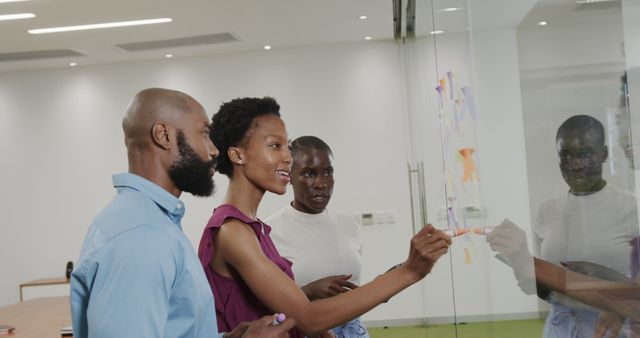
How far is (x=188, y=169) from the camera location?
1.24 metres

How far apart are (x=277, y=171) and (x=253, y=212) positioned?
12cm

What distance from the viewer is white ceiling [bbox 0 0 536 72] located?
14.5ft

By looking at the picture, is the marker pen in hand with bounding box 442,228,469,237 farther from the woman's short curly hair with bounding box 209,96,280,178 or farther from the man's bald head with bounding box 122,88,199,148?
the man's bald head with bounding box 122,88,199,148

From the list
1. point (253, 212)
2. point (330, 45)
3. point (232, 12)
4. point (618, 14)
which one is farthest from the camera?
point (330, 45)

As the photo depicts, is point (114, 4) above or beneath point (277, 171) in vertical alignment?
above

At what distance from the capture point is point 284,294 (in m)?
1.45

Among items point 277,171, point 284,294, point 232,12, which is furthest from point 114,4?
point 284,294

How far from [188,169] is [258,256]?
1.01 feet

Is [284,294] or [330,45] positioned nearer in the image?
[284,294]

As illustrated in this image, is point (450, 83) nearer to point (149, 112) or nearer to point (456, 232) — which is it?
point (456, 232)

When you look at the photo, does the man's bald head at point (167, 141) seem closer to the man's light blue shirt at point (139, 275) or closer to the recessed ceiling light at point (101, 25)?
the man's light blue shirt at point (139, 275)

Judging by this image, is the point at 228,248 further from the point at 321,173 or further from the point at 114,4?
the point at 114,4

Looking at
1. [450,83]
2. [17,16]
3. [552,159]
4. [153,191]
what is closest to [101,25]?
[17,16]

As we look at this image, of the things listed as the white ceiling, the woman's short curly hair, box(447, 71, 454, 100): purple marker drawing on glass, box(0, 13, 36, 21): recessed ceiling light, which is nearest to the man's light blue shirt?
the woman's short curly hair
